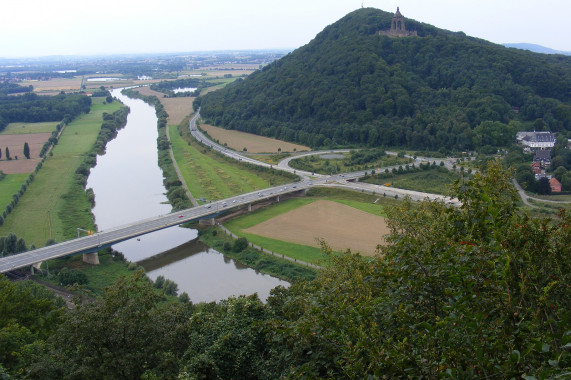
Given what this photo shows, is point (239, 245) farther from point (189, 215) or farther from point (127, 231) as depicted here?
point (127, 231)

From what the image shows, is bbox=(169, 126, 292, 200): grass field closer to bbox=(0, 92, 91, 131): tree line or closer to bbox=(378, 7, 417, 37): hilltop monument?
bbox=(0, 92, 91, 131): tree line

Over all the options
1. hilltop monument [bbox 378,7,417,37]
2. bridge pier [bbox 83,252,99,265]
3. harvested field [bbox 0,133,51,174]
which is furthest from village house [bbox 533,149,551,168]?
harvested field [bbox 0,133,51,174]

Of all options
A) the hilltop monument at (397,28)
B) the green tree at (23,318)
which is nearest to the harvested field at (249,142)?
the hilltop monument at (397,28)

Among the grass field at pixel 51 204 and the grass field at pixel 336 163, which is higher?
the grass field at pixel 336 163

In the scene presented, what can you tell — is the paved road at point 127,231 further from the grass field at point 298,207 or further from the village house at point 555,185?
the village house at point 555,185

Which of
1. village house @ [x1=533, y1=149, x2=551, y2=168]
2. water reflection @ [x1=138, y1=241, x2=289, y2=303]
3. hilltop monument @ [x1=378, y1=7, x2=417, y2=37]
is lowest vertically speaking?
water reflection @ [x1=138, y1=241, x2=289, y2=303]

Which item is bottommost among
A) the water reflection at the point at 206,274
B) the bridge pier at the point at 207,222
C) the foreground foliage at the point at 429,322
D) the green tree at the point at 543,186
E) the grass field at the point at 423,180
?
the water reflection at the point at 206,274

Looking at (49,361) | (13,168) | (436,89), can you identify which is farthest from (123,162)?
(49,361)
